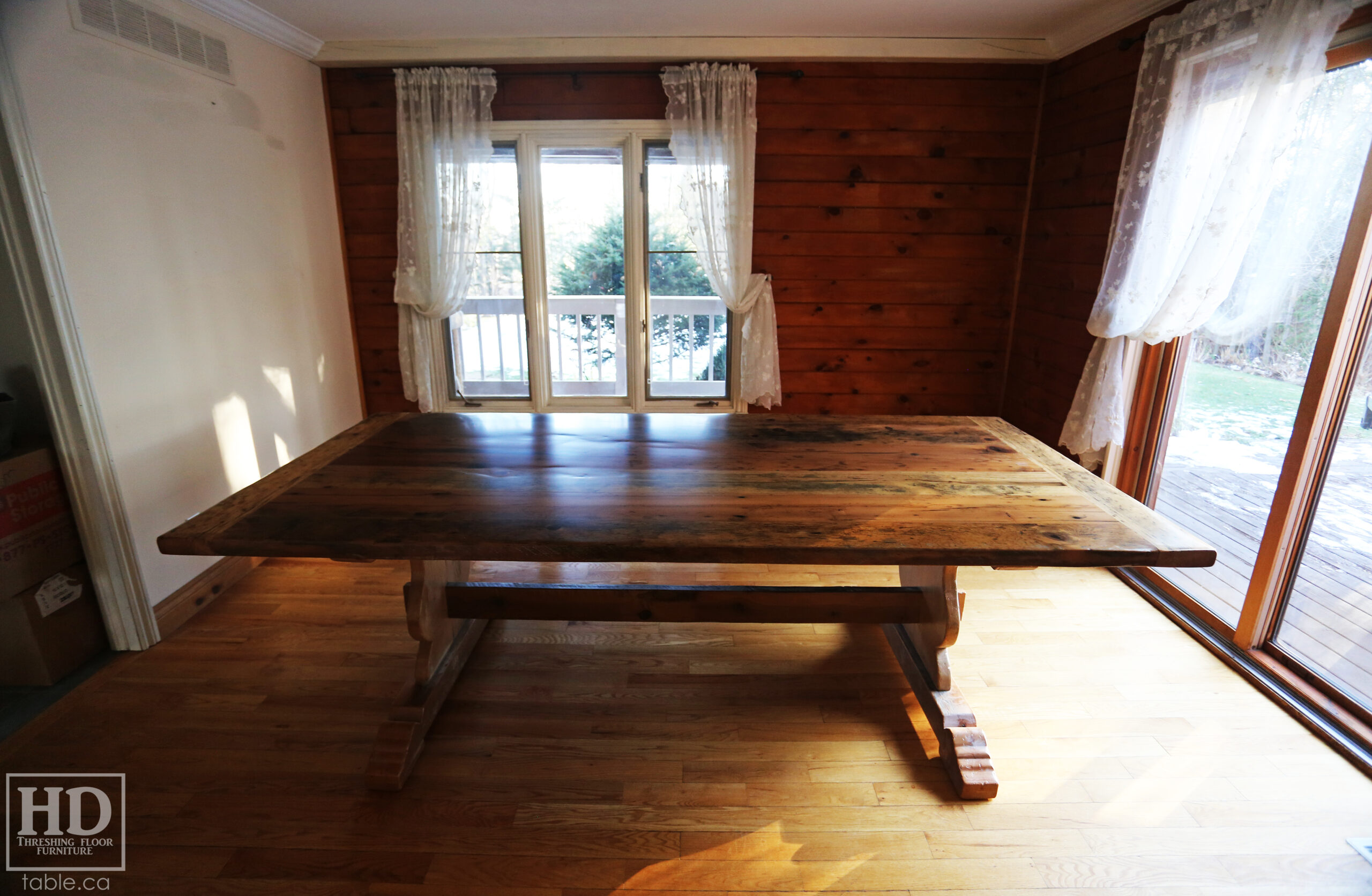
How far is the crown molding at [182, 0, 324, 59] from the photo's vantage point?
2.56 metres

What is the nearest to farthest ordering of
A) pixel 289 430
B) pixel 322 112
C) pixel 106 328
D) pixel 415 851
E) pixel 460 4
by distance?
pixel 415 851, pixel 106 328, pixel 460 4, pixel 289 430, pixel 322 112

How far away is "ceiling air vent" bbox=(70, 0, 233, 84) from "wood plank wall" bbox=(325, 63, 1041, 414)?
2.72 ft

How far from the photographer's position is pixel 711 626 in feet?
8.11

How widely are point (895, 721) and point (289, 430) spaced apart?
294 cm

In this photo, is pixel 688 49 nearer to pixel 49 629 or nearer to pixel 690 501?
pixel 690 501

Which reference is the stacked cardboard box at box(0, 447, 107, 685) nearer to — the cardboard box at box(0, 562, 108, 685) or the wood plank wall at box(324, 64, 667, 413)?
the cardboard box at box(0, 562, 108, 685)

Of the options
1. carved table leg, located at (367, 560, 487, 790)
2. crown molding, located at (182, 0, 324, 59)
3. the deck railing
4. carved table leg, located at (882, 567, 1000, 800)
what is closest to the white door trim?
crown molding, located at (182, 0, 324, 59)

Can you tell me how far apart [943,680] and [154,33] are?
11.3 ft

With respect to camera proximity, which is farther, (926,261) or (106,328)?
(926,261)

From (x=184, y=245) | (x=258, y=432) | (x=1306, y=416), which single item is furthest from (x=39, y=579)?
(x=1306, y=416)

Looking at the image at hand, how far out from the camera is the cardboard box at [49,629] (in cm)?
200

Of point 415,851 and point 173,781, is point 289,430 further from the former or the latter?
point 415,851

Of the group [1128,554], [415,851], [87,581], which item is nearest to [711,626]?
[415,851]

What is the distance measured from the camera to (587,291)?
3.65 metres
